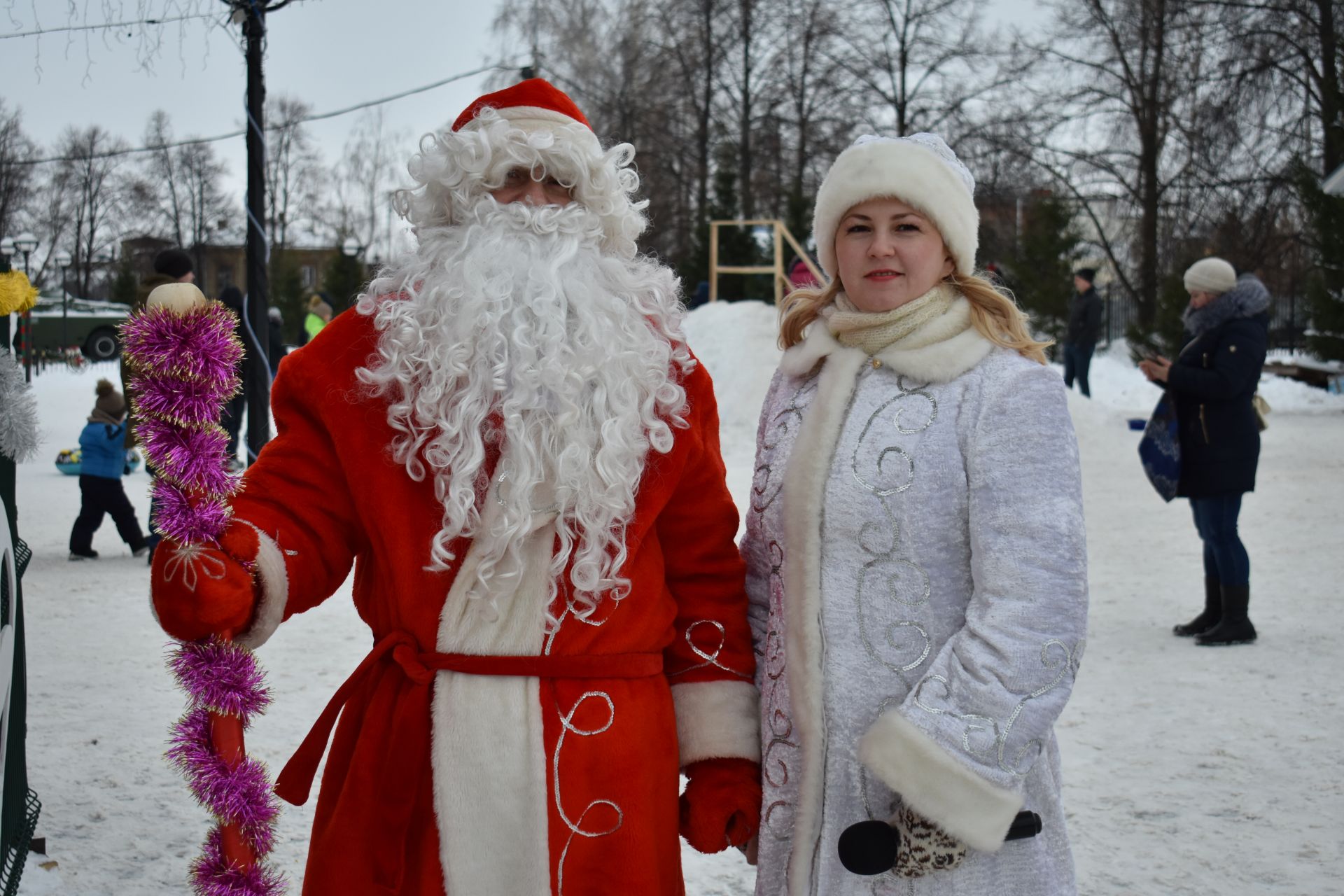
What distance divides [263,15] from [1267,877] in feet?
27.0

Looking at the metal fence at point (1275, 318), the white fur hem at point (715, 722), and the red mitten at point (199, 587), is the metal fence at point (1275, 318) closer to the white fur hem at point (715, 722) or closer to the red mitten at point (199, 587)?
the white fur hem at point (715, 722)

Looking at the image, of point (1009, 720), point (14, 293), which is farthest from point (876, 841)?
point (14, 293)

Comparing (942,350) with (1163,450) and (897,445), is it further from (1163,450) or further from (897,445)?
(1163,450)

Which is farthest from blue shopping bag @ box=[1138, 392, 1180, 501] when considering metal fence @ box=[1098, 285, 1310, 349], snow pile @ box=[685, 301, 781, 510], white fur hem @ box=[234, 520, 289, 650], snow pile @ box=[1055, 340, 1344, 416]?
metal fence @ box=[1098, 285, 1310, 349]

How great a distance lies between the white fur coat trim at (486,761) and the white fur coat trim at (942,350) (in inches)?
26.9

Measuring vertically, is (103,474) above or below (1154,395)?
below

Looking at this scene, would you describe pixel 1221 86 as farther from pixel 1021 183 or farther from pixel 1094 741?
pixel 1094 741

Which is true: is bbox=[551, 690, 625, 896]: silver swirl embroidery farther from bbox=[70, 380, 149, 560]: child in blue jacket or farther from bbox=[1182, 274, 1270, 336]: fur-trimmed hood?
bbox=[70, 380, 149, 560]: child in blue jacket

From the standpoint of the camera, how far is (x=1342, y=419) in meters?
15.3

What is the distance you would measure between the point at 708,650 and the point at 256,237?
8.19 meters

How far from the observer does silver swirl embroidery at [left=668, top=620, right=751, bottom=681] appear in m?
2.22

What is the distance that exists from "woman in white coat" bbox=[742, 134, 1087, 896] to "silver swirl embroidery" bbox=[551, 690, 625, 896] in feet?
0.99

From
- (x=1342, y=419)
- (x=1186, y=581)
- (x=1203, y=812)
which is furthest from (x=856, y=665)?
(x=1342, y=419)

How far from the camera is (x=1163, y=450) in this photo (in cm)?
575
